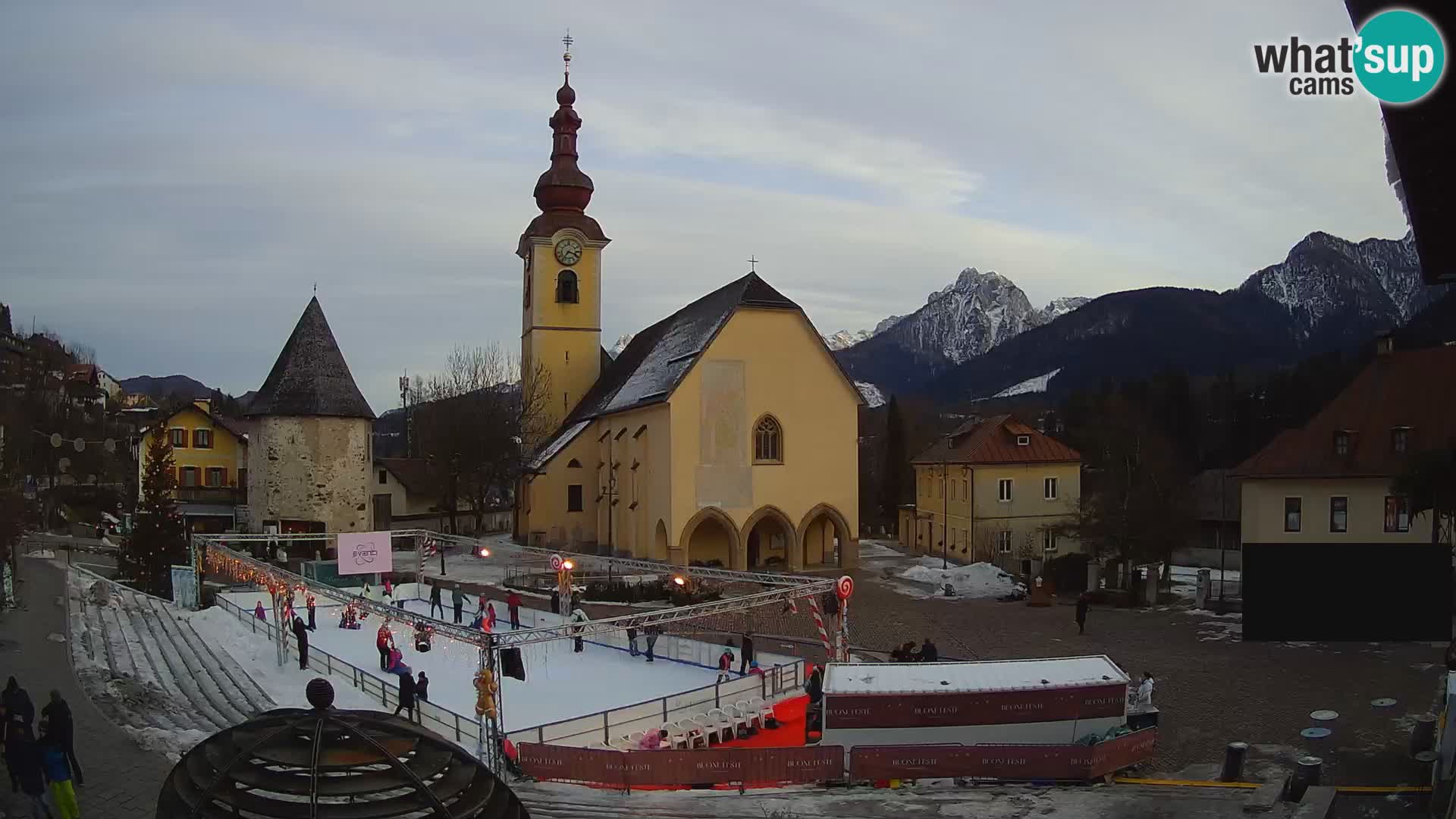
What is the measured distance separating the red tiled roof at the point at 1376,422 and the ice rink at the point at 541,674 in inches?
743

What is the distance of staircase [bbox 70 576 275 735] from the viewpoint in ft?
52.5

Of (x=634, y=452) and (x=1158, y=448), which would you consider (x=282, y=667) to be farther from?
(x=1158, y=448)

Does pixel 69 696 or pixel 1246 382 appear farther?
pixel 1246 382

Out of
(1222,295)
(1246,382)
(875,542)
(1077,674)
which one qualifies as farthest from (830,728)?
(1222,295)

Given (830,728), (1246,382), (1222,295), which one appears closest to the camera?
(830,728)

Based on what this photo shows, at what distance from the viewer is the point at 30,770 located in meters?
9.71

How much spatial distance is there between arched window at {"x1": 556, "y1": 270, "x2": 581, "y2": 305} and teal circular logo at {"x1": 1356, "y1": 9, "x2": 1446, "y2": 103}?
51068 millimetres

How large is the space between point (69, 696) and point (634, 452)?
85.5 ft

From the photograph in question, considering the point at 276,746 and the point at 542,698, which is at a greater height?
the point at 276,746

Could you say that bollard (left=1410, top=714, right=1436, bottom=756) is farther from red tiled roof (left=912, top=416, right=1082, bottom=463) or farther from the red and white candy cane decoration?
red tiled roof (left=912, top=416, right=1082, bottom=463)

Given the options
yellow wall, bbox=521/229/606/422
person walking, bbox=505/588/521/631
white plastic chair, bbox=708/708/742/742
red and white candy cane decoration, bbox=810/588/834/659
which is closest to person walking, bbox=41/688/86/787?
white plastic chair, bbox=708/708/742/742

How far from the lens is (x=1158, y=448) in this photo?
136ft

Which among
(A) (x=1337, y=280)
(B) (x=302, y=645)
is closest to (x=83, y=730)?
(B) (x=302, y=645)

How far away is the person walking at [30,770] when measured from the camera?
31.8 ft
